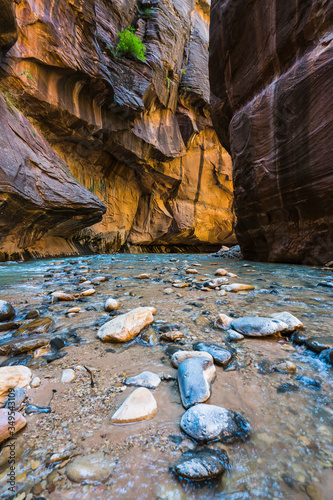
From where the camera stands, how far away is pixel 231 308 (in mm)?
1667

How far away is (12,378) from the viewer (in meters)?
0.80

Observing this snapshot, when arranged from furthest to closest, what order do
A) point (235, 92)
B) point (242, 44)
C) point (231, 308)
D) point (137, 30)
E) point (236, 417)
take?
point (137, 30) → point (235, 92) → point (242, 44) → point (231, 308) → point (236, 417)

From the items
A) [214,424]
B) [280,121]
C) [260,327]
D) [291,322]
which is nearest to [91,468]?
[214,424]

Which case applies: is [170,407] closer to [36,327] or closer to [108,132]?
[36,327]

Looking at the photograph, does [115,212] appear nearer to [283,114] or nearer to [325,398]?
[283,114]

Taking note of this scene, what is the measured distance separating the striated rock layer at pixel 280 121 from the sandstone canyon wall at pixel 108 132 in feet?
17.5

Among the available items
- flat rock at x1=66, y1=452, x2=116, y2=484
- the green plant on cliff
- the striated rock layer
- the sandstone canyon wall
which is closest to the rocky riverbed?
flat rock at x1=66, y1=452, x2=116, y2=484

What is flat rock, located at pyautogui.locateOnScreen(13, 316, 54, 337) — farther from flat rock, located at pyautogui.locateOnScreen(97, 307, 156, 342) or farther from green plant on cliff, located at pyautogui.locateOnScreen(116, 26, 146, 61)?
green plant on cliff, located at pyautogui.locateOnScreen(116, 26, 146, 61)

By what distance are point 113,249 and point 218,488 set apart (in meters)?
13.5

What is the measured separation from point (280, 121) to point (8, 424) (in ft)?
20.6

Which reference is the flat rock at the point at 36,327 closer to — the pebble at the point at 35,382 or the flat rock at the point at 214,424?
the pebble at the point at 35,382

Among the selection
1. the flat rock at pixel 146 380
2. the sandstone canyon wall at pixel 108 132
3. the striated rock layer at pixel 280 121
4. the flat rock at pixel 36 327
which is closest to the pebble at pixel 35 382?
the flat rock at pixel 146 380

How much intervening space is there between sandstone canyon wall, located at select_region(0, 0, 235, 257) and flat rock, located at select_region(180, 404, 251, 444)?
6676 millimetres

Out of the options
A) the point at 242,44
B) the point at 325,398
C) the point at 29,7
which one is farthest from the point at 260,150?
the point at 29,7
